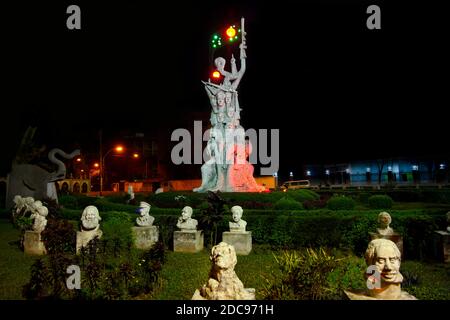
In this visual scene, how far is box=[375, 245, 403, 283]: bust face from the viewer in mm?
4805

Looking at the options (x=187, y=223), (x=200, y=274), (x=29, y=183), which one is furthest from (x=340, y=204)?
(x=29, y=183)

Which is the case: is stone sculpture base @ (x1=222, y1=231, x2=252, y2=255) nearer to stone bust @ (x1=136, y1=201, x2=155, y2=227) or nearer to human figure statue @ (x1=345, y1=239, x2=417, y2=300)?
stone bust @ (x1=136, y1=201, x2=155, y2=227)

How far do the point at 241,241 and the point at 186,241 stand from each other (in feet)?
5.53

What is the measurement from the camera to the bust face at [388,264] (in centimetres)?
480

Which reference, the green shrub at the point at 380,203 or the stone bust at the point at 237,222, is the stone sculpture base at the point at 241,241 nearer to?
the stone bust at the point at 237,222

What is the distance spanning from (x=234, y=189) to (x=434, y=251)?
628 inches

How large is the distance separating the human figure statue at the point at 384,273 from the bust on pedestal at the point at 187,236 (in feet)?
22.4

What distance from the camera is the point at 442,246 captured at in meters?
9.86

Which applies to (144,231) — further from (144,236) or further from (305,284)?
(305,284)

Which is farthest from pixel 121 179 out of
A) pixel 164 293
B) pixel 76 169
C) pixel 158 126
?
pixel 164 293

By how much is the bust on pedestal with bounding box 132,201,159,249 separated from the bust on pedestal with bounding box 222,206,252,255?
221cm

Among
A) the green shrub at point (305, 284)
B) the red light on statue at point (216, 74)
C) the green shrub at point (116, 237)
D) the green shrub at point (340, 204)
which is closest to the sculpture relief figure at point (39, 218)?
the green shrub at point (116, 237)

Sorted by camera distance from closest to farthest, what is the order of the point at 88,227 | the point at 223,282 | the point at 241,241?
the point at 223,282, the point at 88,227, the point at 241,241

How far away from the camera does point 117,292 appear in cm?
679
